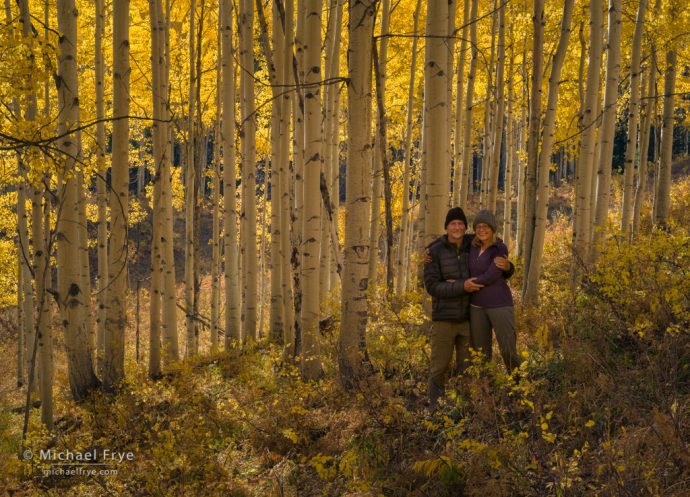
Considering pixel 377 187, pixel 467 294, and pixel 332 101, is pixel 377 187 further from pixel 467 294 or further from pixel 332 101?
pixel 467 294

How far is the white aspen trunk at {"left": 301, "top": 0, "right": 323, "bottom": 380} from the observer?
201 inches

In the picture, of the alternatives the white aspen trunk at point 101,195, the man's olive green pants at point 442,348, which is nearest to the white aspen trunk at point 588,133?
the man's olive green pants at point 442,348

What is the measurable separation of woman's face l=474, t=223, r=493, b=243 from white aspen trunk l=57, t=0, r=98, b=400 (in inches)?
152

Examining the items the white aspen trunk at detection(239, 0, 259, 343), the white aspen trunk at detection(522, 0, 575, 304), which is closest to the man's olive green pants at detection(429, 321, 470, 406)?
the white aspen trunk at detection(522, 0, 575, 304)

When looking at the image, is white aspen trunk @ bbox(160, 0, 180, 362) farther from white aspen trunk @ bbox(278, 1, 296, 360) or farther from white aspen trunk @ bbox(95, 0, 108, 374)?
white aspen trunk @ bbox(278, 1, 296, 360)

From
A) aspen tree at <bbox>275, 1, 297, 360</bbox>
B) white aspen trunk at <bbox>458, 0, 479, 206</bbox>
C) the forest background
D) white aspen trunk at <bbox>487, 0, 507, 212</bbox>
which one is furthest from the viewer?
white aspen trunk at <bbox>458, 0, 479, 206</bbox>

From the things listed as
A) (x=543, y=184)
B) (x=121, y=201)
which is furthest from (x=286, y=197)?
(x=543, y=184)

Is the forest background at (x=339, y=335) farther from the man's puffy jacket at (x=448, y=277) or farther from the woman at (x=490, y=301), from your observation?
the man's puffy jacket at (x=448, y=277)

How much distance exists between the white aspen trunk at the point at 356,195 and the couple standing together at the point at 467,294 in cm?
65

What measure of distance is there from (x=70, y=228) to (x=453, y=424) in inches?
184

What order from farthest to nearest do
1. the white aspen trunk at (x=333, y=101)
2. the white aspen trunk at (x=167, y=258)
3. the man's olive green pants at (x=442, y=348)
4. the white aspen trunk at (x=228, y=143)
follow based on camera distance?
1. the white aspen trunk at (x=228, y=143)
2. the white aspen trunk at (x=167, y=258)
3. the white aspen trunk at (x=333, y=101)
4. the man's olive green pants at (x=442, y=348)

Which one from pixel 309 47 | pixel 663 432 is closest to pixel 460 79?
pixel 309 47

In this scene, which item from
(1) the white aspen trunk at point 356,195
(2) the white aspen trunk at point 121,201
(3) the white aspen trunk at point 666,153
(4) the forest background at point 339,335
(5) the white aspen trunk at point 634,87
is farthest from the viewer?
(3) the white aspen trunk at point 666,153

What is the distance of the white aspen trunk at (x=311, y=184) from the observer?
16.8ft
